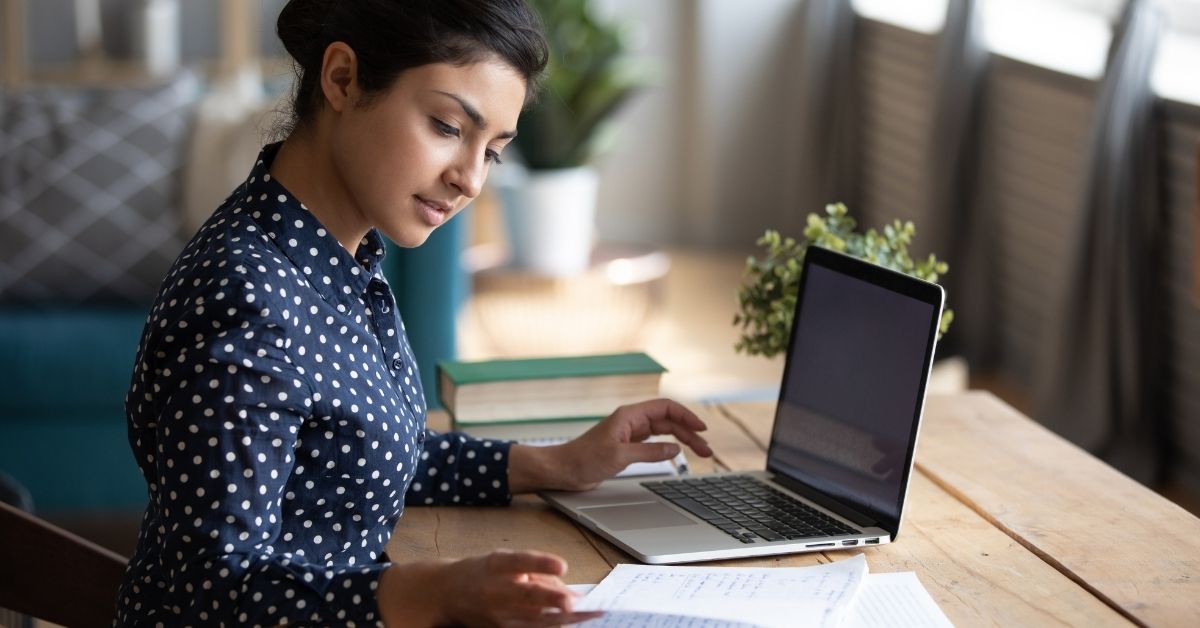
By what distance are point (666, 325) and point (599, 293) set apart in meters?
0.56

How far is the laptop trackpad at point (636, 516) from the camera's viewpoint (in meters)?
1.43

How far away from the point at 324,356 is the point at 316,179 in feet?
0.62

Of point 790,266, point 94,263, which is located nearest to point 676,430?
point 790,266

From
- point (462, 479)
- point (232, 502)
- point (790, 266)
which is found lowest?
point (462, 479)

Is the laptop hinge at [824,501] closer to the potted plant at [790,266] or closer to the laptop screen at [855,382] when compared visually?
the laptop screen at [855,382]

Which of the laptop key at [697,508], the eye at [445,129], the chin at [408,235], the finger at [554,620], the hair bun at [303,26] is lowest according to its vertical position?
the laptop key at [697,508]

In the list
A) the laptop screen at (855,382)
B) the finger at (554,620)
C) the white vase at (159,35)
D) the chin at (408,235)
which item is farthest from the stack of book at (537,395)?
the white vase at (159,35)

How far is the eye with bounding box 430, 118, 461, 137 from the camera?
130 centimetres

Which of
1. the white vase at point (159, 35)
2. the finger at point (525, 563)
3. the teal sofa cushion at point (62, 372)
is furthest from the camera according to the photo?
the white vase at point (159, 35)

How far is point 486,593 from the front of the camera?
1087 mm

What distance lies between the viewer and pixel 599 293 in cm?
455

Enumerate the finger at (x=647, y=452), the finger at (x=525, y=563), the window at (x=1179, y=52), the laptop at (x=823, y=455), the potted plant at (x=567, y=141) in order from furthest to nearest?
1. the potted plant at (x=567, y=141)
2. the window at (x=1179, y=52)
3. the finger at (x=647, y=452)
4. the laptop at (x=823, y=455)
5. the finger at (x=525, y=563)

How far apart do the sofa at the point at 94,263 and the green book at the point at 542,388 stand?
1528 millimetres

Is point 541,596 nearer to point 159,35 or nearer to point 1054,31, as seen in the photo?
point 1054,31
